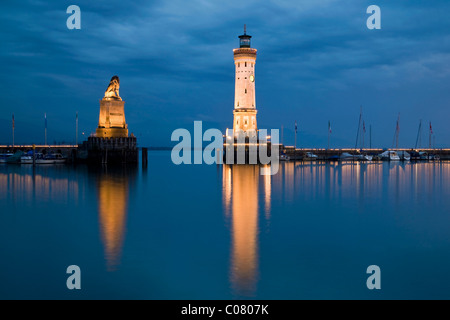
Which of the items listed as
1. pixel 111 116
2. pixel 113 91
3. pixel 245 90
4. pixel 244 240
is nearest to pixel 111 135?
pixel 111 116

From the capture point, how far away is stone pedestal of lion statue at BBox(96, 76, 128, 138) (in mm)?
66562

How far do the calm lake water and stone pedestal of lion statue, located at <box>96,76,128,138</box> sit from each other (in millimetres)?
36053

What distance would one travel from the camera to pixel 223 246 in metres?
16.6

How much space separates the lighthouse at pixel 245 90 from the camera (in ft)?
252

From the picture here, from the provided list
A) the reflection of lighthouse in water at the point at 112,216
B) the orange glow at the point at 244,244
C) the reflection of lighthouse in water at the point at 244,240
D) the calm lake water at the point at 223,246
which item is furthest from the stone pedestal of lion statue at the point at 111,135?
the orange glow at the point at 244,244

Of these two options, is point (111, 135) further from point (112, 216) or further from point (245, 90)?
point (112, 216)

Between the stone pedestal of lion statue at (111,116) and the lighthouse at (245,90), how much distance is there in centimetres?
2134

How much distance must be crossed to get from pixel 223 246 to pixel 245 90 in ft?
206

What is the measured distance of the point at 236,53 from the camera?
3056 inches

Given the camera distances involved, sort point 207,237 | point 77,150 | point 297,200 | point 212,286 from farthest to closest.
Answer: point 77,150 < point 297,200 < point 207,237 < point 212,286

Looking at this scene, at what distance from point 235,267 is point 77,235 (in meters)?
8.27

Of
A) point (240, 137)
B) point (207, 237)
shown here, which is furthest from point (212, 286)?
point (240, 137)

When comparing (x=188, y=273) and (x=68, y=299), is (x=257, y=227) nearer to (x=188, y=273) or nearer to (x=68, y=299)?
(x=188, y=273)

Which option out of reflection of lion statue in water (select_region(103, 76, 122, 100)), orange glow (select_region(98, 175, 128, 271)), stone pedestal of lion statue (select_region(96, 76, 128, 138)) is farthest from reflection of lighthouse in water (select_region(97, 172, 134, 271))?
reflection of lion statue in water (select_region(103, 76, 122, 100))
